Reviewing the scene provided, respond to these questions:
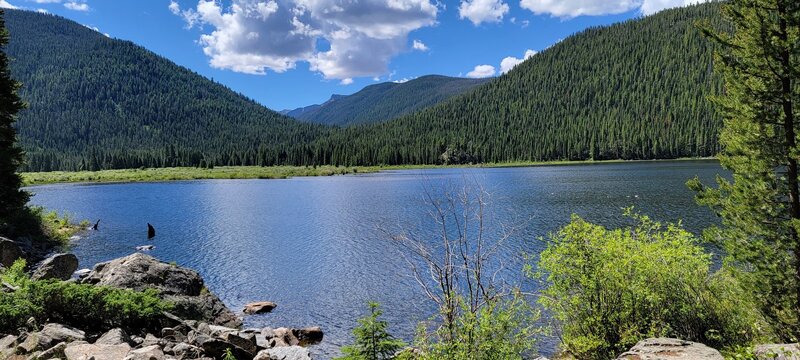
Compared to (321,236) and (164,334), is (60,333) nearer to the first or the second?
(164,334)

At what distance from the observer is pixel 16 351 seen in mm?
12680

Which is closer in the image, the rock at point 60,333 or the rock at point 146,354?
the rock at point 146,354

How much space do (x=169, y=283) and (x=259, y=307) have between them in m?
5.27

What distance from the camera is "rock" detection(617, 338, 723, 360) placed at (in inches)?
429

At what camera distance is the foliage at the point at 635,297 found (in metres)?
13.8

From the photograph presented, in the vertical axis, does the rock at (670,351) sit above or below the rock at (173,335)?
above

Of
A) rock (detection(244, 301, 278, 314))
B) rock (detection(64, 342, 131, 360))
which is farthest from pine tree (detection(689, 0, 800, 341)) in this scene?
rock (detection(244, 301, 278, 314))

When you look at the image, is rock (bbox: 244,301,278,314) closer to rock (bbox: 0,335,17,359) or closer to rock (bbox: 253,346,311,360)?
rock (bbox: 253,346,311,360)

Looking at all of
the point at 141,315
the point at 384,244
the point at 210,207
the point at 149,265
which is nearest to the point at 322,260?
the point at 384,244

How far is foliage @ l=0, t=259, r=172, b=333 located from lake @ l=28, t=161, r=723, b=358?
701 centimetres

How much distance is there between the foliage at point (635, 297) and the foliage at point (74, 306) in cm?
1646

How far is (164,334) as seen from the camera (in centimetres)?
1847

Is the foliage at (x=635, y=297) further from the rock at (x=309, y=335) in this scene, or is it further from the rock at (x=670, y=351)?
the rock at (x=309, y=335)

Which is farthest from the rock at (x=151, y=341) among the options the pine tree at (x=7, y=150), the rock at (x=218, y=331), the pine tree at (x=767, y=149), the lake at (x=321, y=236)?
the pine tree at (x=7, y=150)
